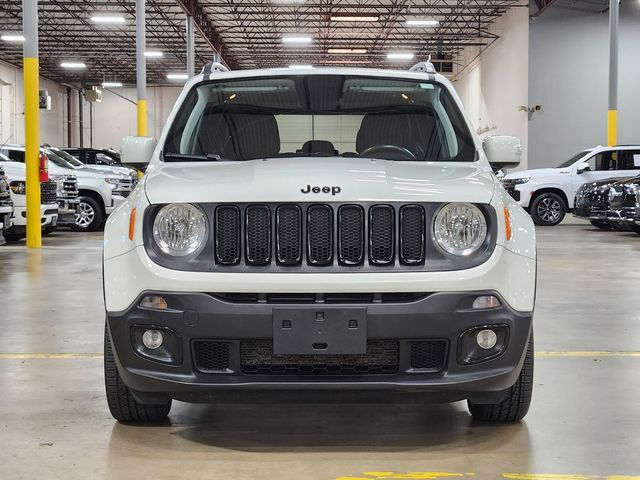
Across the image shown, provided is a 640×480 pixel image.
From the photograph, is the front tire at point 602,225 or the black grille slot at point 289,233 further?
the front tire at point 602,225

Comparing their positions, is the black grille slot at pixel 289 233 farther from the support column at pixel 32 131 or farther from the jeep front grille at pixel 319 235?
the support column at pixel 32 131

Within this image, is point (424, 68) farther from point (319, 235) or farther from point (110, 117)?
point (110, 117)

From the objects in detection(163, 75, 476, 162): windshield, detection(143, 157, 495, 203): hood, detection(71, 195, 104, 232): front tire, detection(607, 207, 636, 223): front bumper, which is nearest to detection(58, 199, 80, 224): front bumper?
detection(71, 195, 104, 232): front tire

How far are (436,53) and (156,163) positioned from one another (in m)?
36.9

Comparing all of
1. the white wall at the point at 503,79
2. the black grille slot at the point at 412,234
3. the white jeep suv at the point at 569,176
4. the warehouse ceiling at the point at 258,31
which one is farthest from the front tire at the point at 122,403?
the white wall at the point at 503,79

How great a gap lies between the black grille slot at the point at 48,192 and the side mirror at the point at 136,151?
10.6 m

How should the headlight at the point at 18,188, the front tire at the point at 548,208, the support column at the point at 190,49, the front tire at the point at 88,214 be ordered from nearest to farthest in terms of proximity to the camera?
the headlight at the point at 18,188
the front tire at the point at 88,214
the front tire at the point at 548,208
the support column at the point at 190,49

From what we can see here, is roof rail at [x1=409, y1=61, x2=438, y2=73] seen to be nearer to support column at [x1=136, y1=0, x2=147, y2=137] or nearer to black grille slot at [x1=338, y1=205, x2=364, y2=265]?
black grille slot at [x1=338, y1=205, x2=364, y2=265]

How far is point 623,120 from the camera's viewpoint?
2730cm

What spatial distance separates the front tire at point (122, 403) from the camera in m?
3.77

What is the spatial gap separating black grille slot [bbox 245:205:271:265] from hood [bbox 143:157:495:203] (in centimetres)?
5

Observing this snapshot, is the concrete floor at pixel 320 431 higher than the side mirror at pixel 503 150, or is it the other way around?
the side mirror at pixel 503 150

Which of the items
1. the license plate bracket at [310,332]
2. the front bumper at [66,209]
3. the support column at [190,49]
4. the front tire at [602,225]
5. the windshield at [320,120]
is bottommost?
the front tire at [602,225]

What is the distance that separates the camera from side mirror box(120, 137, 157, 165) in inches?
173
